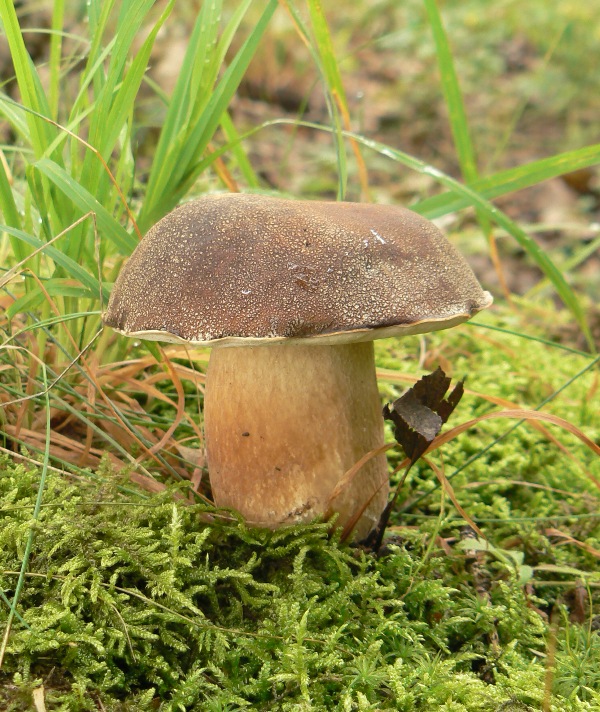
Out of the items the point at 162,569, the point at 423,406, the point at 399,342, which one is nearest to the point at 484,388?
the point at 399,342

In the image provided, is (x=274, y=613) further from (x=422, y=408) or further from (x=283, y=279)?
(x=283, y=279)

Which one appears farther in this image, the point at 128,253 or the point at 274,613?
the point at 128,253

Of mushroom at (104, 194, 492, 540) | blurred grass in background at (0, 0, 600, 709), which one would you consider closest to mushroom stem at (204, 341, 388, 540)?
mushroom at (104, 194, 492, 540)

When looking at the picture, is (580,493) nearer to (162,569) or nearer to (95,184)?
(162,569)

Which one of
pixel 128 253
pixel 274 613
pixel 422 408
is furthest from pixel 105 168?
pixel 274 613

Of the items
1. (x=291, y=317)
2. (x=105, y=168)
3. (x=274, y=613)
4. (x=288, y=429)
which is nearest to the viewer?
(x=291, y=317)

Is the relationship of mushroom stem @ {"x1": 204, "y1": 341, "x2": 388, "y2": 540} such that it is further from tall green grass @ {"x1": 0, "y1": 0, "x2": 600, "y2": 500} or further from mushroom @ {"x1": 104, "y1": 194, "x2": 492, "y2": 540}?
tall green grass @ {"x1": 0, "y1": 0, "x2": 600, "y2": 500}
